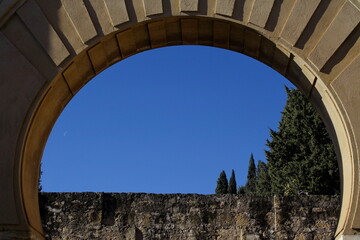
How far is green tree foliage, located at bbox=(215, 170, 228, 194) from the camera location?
106 ft

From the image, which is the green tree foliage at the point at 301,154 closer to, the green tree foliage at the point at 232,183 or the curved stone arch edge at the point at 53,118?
the green tree foliage at the point at 232,183

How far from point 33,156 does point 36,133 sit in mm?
179

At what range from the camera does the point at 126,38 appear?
4.49m

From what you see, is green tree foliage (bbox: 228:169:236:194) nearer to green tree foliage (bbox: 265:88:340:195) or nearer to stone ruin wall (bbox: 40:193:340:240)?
green tree foliage (bbox: 265:88:340:195)

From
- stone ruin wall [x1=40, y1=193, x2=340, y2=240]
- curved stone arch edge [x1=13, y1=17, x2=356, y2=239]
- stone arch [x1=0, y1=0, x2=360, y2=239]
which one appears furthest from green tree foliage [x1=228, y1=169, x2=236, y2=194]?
stone arch [x1=0, y1=0, x2=360, y2=239]

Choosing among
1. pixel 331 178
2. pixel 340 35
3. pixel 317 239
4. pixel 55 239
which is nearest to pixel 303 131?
pixel 331 178

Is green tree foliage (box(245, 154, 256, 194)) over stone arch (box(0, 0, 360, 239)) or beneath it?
over

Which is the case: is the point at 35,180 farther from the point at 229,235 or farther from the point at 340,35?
the point at 229,235

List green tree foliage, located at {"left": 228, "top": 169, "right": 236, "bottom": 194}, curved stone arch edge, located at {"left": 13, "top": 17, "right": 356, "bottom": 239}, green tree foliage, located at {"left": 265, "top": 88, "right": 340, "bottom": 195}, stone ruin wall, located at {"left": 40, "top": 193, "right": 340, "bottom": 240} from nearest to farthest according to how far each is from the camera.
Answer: curved stone arch edge, located at {"left": 13, "top": 17, "right": 356, "bottom": 239} < stone ruin wall, located at {"left": 40, "top": 193, "right": 340, "bottom": 240} < green tree foliage, located at {"left": 265, "top": 88, "right": 340, "bottom": 195} < green tree foliage, located at {"left": 228, "top": 169, "right": 236, "bottom": 194}

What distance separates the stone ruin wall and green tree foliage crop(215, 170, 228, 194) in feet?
71.8

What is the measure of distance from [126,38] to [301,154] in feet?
61.0

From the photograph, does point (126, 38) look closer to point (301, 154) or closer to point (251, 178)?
point (301, 154)

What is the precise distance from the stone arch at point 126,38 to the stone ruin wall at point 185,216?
6.07 m

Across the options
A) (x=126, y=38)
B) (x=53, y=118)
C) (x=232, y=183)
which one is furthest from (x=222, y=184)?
(x=126, y=38)
